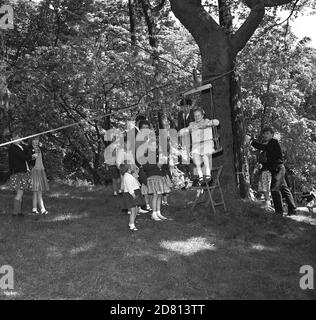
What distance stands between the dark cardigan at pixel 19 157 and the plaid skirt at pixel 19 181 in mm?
87

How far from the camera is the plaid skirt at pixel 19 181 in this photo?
957 centimetres

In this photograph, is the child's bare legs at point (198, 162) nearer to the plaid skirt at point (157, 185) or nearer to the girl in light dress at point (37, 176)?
the plaid skirt at point (157, 185)

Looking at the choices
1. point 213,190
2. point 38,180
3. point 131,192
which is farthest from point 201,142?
point 38,180

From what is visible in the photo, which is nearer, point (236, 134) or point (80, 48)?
point (236, 134)

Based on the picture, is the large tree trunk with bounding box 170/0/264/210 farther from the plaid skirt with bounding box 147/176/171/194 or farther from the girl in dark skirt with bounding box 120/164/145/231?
the girl in dark skirt with bounding box 120/164/145/231

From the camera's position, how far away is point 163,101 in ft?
54.6

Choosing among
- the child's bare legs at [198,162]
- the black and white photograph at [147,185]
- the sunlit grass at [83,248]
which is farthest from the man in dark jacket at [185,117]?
the sunlit grass at [83,248]

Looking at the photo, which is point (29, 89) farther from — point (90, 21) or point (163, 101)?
point (163, 101)

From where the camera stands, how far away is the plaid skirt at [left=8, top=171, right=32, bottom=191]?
31.4ft

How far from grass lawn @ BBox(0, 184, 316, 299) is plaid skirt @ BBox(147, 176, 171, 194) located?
61 centimetres

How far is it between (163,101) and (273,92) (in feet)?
35.1

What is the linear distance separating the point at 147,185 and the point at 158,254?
2.04 m

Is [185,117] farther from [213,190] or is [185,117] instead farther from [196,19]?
[196,19]
